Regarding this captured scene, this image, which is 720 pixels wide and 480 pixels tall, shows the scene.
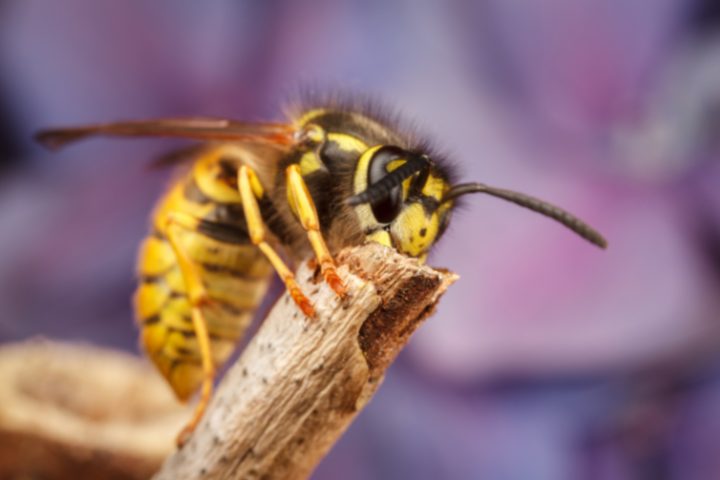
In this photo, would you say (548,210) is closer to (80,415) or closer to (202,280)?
(202,280)

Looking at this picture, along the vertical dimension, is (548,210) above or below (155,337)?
above

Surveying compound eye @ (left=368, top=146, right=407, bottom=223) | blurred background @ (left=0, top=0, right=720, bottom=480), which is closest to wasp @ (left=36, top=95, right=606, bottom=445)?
compound eye @ (left=368, top=146, right=407, bottom=223)

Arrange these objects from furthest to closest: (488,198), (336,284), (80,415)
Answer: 1. (488,198)
2. (80,415)
3. (336,284)

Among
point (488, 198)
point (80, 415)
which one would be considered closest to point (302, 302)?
point (80, 415)

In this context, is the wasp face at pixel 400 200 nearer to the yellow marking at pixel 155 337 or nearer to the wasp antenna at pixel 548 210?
the wasp antenna at pixel 548 210

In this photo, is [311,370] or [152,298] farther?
[152,298]

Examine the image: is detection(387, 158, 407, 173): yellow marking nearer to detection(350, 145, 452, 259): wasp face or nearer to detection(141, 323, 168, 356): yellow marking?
detection(350, 145, 452, 259): wasp face
